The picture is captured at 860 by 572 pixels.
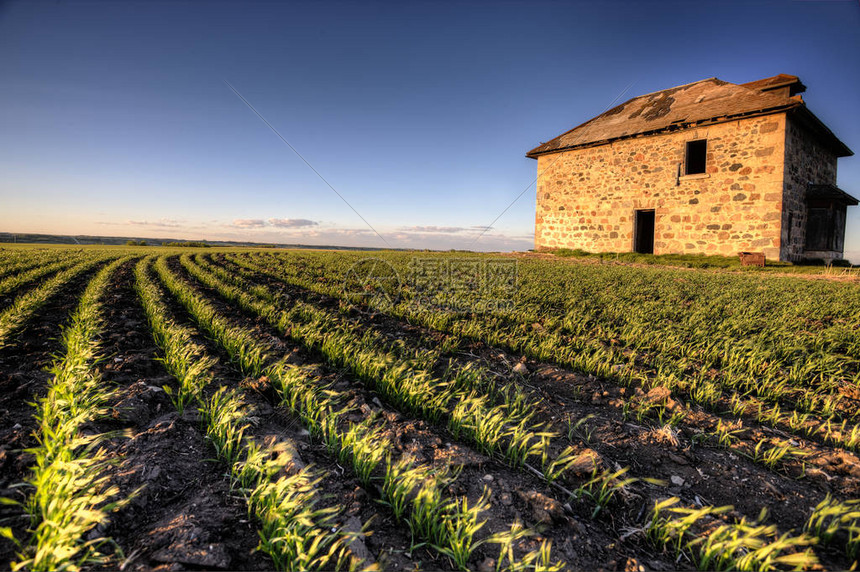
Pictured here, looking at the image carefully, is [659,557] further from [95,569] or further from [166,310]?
[166,310]

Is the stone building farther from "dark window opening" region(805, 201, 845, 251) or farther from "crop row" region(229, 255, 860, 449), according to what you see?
"crop row" region(229, 255, 860, 449)

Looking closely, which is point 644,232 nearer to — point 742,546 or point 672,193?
point 672,193

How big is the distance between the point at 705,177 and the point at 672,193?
1.25m

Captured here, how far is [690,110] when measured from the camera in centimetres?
1550

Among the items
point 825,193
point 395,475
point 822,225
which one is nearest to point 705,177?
point 825,193

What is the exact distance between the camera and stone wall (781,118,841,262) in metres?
13.3

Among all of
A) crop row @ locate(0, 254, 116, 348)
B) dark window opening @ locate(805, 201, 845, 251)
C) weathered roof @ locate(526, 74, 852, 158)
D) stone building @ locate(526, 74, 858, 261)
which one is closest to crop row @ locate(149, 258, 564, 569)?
crop row @ locate(0, 254, 116, 348)

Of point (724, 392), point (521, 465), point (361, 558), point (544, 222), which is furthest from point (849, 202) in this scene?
point (361, 558)

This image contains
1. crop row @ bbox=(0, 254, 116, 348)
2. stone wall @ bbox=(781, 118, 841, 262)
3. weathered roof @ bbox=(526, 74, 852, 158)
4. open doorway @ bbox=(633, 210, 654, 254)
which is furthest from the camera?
open doorway @ bbox=(633, 210, 654, 254)

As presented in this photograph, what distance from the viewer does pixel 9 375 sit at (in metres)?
3.11

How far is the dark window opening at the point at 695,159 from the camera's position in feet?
50.9

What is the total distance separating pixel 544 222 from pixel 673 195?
6115 millimetres

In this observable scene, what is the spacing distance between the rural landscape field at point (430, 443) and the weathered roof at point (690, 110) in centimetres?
1238

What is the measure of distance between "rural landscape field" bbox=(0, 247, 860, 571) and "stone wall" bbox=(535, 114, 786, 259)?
10807 millimetres
